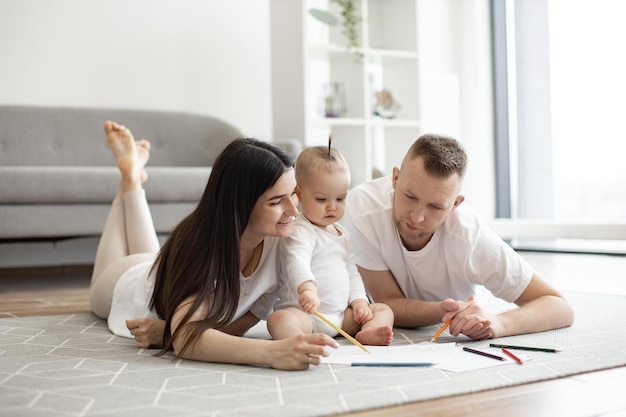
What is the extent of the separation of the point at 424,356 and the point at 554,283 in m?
1.73

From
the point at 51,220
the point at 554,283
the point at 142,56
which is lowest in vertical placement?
the point at 554,283

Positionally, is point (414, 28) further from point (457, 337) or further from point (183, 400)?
point (183, 400)

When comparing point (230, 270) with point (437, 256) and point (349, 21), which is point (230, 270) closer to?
point (437, 256)

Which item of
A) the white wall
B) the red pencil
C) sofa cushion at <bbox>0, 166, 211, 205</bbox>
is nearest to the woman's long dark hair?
the red pencil

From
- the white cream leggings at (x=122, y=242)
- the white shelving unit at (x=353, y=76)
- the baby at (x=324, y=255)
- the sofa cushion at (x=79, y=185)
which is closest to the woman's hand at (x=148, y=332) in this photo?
the baby at (x=324, y=255)

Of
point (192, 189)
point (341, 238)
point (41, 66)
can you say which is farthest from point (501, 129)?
point (341, 238)

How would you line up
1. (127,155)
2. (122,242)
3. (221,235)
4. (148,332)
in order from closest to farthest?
(221,235), (148,332), (122,242), (127,155)

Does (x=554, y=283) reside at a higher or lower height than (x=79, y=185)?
lower

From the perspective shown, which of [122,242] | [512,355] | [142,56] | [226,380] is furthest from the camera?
[142,56]

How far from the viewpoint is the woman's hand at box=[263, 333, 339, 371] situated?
140 cm

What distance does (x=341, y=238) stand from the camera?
1.91 m

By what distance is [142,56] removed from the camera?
4.36 meters

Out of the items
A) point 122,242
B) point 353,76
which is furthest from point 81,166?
point 122,242

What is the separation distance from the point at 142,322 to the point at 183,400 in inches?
22.5
